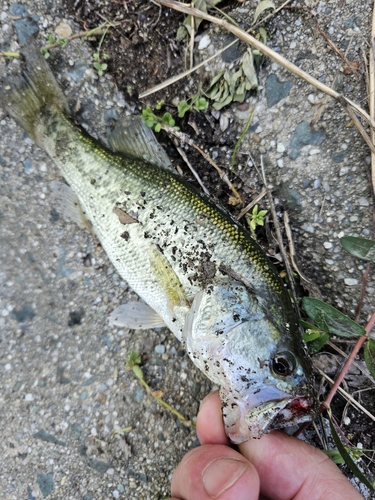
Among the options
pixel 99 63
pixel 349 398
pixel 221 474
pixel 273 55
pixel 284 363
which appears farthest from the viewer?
pixel 99 63

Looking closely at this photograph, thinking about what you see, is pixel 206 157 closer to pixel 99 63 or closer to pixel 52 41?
pixel 99 63

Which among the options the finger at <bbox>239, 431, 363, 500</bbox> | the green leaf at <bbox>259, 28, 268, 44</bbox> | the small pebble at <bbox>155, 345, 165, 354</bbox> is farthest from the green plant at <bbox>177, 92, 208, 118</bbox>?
the finger at <bbox>239, 431, 363, 500</bbox>

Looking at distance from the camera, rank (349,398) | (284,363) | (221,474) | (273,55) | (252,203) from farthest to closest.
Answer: (252,203) < (349,398) < (273,55) < (284,363) < (221,474)

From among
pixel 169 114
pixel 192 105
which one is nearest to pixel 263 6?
pixel 192 105

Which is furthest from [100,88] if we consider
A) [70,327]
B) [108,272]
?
[70,327]

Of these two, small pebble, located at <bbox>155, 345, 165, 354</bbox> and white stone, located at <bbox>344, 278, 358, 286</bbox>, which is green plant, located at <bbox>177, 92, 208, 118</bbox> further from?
small pebble, located at <bbox>155, 345, 165, 354</bbox>

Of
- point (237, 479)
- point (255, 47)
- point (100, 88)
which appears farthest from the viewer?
point (100, 88)

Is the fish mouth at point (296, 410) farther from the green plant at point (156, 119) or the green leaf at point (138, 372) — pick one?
the green plant at point (156, 119)

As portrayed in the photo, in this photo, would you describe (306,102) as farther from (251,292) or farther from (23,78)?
(23,78)
